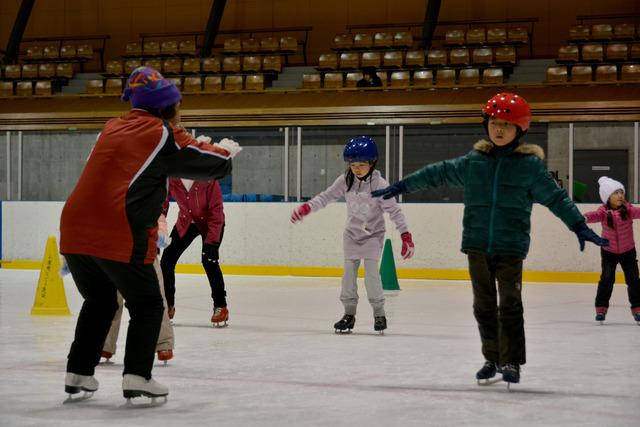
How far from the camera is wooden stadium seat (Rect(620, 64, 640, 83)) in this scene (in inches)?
715

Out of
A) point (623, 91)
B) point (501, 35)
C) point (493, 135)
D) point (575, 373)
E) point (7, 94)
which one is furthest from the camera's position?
point (7, 94)

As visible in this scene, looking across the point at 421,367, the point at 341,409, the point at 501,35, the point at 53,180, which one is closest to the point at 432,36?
the point at 501,35

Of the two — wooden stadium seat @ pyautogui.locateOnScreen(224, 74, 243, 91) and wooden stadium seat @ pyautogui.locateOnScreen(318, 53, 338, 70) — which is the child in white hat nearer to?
wooden stadium seat @ pyautogui.locateOnScreen(318, 53, 338, 70)

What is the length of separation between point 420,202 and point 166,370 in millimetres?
9436

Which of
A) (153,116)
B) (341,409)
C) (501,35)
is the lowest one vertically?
(341,409)

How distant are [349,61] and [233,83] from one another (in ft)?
8.02

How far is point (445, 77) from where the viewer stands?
1962cm

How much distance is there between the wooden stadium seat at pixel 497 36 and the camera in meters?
20.8

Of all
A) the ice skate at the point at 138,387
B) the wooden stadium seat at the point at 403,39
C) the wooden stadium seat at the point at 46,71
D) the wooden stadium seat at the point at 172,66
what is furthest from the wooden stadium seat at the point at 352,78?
the ice skate at the point at 138,387

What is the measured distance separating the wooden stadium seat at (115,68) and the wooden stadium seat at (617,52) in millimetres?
10325

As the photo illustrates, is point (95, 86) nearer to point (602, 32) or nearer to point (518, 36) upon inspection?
point (518, 36)

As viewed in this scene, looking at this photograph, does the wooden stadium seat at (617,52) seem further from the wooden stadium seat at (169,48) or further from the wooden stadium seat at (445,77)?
the wooden stadium seat at (169,48)

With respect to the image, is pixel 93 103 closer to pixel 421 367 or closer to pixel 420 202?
pixel 420 202

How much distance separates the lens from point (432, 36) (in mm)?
21625
